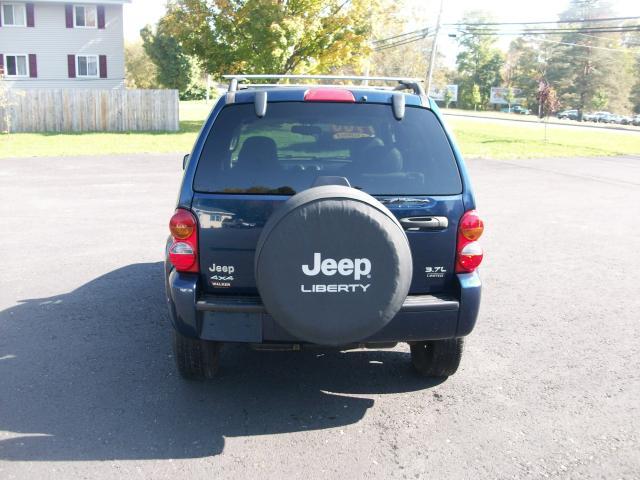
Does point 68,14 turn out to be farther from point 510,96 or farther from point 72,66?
point 510,96

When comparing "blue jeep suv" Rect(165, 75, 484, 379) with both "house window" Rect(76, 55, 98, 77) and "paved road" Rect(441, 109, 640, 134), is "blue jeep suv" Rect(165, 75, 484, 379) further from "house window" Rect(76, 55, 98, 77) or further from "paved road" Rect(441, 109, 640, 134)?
"paved road" Rect(441, 109, 640, 134)

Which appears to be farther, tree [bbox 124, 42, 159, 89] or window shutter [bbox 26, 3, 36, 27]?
tree [bbox 124, 42, 159, 89]

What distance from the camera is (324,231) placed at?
3.27 meters

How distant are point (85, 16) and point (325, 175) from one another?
43.1 metres

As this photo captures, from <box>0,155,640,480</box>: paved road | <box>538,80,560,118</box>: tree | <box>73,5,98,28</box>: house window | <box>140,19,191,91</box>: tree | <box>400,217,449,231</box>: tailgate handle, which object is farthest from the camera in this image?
<box>140,19,191,91</box>: tree

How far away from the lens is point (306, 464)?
3375 mm

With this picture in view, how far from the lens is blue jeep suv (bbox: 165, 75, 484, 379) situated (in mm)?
3309

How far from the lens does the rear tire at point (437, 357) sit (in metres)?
4.24

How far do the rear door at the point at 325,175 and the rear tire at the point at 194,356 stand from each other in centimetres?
50

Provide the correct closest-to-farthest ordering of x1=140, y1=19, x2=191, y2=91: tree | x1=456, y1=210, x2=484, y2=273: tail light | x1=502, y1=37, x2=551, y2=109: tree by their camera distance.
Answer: x1=456, y1=210, x2=484, y2=273: tail light, x1=140, y1=19, x2=191, y2=91: tree, x1=502, y1=37, x2=551, y2=109: tree

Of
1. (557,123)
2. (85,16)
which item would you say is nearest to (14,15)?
(85,16)

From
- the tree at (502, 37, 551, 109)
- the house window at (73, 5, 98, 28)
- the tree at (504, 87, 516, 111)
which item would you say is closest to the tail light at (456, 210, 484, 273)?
the house window at (73, 5, 98, 28)

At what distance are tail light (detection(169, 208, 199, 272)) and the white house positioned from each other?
41.1 meters

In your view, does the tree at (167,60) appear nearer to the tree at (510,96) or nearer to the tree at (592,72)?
the tree at (592,72)
